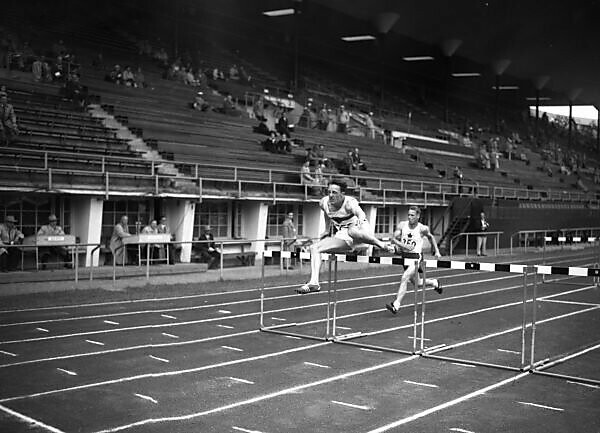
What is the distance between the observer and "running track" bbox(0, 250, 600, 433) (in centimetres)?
711

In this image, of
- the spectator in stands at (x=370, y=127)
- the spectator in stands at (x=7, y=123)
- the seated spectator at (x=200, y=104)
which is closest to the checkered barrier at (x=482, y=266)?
the spectator in stands at (x=7, y=123)

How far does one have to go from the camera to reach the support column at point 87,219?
20.8 meters

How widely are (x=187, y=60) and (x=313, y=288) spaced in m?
28.6

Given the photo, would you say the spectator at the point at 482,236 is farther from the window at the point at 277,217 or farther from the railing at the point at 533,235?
the window at the point at 277,217

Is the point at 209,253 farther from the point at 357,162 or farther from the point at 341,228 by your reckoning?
the point at 357,162

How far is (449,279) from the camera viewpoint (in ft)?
72.0

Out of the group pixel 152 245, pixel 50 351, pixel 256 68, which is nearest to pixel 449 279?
pixel 152 245

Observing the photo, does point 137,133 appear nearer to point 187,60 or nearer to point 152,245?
point 152,245

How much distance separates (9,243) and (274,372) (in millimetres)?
10892

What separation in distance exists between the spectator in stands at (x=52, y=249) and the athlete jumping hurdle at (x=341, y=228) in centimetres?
851

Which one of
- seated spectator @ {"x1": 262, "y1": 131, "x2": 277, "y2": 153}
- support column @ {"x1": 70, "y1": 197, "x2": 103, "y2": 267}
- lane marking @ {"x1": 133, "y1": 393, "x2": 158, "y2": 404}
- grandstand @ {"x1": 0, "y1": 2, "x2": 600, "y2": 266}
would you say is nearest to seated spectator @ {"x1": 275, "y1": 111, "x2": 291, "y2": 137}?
grandstand @ {"x1": 0, "y1": 2, "x2": 600, "y2": 266}

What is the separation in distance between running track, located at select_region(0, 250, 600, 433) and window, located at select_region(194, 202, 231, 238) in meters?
9.71

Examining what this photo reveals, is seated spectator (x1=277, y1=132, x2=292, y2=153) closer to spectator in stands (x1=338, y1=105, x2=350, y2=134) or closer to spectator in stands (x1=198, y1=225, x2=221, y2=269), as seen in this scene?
spectator in stands (x1=198, y1=225, x2=221, y2=269)

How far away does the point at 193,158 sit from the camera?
26.0 m
